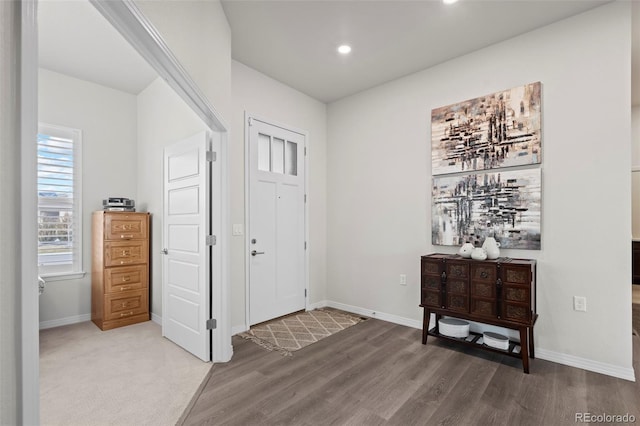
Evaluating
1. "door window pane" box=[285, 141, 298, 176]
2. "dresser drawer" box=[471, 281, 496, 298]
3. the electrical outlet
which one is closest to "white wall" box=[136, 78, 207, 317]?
"door window pane" box=[285, 141, 298, 176]

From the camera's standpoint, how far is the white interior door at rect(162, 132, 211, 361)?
2.79m

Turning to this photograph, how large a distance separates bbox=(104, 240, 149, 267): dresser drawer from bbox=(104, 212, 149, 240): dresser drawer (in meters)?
0.07

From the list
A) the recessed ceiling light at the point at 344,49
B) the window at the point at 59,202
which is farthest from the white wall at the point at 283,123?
the window at the point at 59,202

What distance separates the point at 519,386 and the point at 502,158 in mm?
1956

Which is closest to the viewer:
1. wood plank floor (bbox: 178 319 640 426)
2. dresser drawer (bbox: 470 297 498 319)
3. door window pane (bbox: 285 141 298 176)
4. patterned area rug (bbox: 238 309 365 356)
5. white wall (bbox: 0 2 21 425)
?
white wall (bbox: 0 2 21 425)

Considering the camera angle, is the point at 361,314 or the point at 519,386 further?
the point at 361,314

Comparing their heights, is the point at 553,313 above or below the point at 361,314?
above

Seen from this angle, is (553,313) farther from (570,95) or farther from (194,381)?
(194,381)

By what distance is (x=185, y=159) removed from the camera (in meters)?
3.08

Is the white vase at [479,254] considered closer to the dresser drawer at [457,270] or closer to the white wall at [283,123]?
the dresser drawer at [457,270]

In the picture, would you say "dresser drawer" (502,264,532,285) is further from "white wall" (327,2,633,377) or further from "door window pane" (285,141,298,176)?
"door window pane" (285,141,298,176)

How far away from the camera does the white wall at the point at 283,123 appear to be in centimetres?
354

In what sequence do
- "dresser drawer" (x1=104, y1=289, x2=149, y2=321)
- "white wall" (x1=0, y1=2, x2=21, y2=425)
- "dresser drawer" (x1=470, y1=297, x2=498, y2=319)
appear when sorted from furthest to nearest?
"dresser drawer" (x1=104, y1=289, x2=149, y2=321)
"dresser drawer" (x1=470, y1=297, x2=498, y2=319)
"white wall" (x1=0, y1=2, x2=21, y2=425)

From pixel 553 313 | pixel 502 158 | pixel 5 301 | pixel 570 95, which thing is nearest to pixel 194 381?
pixel 5 301
